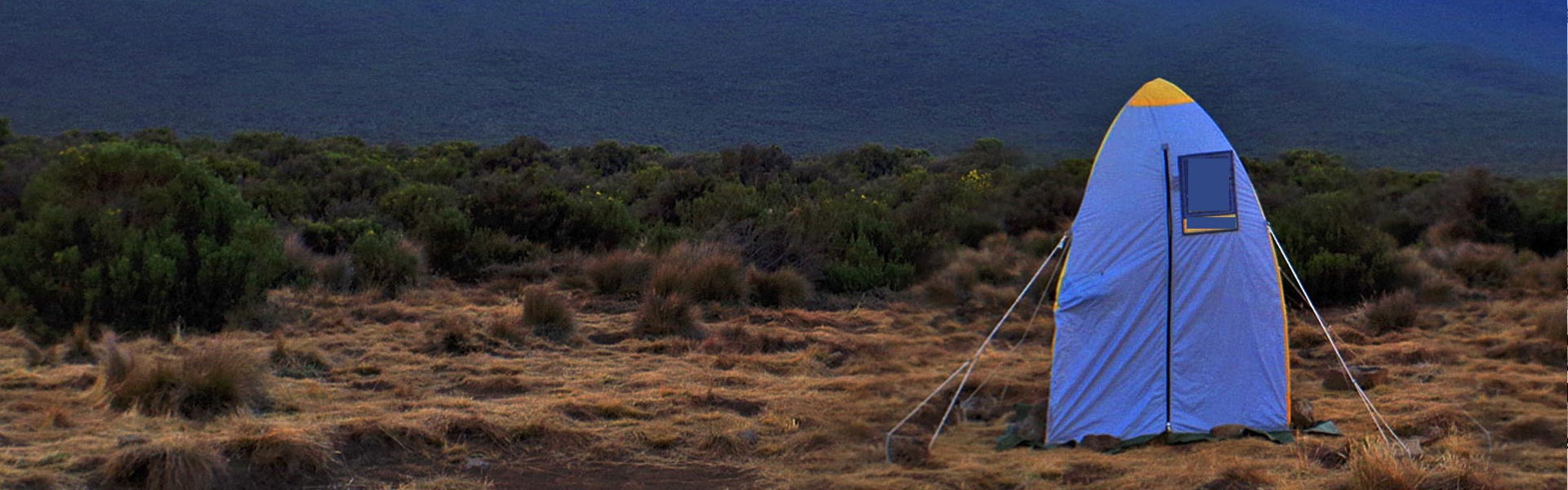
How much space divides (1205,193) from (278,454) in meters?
5.28

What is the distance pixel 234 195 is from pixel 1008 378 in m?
6.91

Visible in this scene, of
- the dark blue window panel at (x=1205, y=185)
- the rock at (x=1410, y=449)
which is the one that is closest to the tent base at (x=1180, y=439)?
the rock at (x=1410, y=449)

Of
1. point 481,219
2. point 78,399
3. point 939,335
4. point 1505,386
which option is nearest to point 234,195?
point 78,399

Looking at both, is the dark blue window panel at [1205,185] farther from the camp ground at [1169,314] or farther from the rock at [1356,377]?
the rock at [1356,377]

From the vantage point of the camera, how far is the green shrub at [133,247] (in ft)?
31.3

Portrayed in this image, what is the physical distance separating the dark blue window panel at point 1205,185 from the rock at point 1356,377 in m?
2.30

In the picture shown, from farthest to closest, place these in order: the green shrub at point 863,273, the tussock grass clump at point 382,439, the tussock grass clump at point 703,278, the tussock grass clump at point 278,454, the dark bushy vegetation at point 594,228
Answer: the green shrub at point 863,273 → the tussock grass clump at point 703,278 → the dark bushy vegetation at point 594,228 → the tussock grass clump at point 382,439 → the tussock grass clump at point 278,454

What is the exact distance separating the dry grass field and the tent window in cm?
126

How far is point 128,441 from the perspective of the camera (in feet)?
20.7

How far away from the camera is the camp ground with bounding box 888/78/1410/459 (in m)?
7.18

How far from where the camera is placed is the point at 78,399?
7.40 meters

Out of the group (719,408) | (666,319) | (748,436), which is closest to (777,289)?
(666,319)

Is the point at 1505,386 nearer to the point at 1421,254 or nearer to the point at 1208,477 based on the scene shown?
the point at 1208,477

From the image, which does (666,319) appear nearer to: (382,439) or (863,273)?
(863,273)
